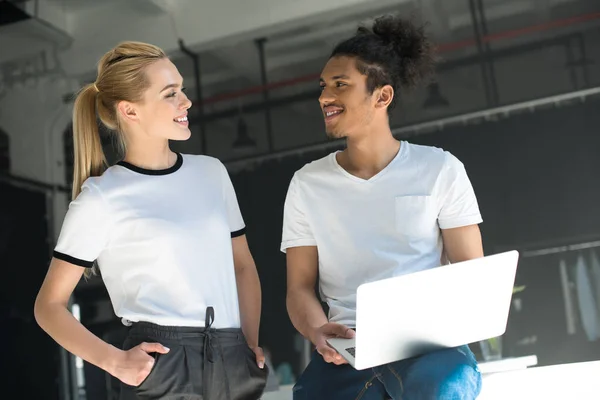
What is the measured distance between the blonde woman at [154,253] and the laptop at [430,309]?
14.7 inches

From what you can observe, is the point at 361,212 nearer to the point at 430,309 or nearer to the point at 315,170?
the point at 315,170

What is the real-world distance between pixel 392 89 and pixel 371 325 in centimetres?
99

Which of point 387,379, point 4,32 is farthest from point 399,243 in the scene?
point 4,32

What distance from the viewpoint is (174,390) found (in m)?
1.83

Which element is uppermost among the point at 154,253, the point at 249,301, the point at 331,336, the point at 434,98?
the point at 434,98

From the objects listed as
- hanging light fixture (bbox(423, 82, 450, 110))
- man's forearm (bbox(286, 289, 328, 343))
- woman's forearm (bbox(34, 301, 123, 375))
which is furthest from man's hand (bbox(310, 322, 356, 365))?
hanging light fixture (bbox(423, 82, 450, 110))

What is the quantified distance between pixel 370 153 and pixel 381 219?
229mm

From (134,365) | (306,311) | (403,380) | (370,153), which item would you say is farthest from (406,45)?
(134,365)

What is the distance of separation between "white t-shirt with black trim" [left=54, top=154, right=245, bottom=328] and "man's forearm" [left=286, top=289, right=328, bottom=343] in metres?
0.21

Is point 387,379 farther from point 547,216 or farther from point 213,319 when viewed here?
point 547,216

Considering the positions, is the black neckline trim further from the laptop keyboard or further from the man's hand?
the laptop keyboard

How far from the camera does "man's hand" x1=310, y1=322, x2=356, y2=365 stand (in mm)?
1821

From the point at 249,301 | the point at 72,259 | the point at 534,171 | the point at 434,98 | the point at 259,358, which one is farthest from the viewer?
the point at 434,98

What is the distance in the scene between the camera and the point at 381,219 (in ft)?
7.04
